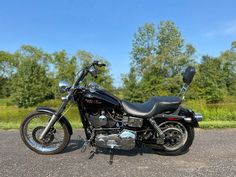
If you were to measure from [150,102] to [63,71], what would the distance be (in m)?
29.3

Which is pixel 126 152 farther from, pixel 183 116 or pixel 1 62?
pixel 1 62

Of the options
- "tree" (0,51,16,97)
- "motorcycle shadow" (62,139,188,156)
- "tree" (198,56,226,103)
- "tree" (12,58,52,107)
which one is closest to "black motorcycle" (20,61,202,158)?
"motorcycle shadow" (62,139,188,156)

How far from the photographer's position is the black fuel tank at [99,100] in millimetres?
3836

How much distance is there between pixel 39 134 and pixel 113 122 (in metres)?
1.26

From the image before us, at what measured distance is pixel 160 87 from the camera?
29578 mm

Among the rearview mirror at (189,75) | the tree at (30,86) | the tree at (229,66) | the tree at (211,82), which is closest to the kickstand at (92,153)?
the rearview mirror at (189,75)

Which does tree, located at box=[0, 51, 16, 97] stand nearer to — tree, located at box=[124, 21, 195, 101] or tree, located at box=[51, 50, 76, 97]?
tree, located at box=[51, 50, 76, 97]

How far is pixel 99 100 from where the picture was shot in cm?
385

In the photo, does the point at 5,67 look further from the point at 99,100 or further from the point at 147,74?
the point at 99,100

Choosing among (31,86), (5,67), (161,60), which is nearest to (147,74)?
(161,60)

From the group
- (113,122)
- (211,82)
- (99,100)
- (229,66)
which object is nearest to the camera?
(99,100)

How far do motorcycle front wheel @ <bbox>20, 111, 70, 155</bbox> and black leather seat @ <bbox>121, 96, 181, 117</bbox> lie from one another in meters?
1.08

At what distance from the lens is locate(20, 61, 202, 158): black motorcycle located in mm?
3867

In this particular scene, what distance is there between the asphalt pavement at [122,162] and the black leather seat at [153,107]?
0.69 m
